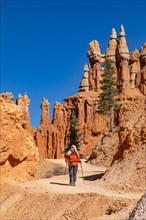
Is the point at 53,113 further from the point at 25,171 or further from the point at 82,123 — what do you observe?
the point at 25,171

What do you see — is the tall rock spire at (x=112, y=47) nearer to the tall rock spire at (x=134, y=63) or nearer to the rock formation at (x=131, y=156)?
the tall rock spire at (x=134, y=63)

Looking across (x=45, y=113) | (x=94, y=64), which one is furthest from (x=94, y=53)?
(x=45, y=113)

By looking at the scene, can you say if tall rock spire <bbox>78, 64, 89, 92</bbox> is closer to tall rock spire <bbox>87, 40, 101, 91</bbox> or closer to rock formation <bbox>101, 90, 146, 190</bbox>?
tall rock spire <bbox>87, 40, 101, 91</bbox>

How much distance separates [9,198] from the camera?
1245 centimetres

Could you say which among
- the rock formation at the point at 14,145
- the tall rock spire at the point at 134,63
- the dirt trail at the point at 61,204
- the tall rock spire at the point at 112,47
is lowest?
A: the dirt trail at the point at 61,204

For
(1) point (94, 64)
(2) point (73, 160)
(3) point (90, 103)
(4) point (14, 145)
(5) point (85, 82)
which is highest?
(1) point (94, 64)

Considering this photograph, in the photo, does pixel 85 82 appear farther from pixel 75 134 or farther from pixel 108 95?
pixel 108 95

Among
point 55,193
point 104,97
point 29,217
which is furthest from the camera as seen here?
point 104,97

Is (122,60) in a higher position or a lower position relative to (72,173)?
higher

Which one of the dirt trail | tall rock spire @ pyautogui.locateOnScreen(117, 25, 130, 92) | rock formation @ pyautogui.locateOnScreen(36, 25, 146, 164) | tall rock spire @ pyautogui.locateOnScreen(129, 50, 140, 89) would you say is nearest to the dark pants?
the dirt trail

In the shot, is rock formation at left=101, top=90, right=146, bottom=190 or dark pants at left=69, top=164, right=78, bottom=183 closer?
rock formation at left=101, top=90, right=146, bottom=190

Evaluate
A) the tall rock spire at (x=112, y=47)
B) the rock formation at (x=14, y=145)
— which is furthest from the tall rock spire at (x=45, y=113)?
the rock formation at (x=14, y=145)

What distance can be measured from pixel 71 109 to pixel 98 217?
65303mm

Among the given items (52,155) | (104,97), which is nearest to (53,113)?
(52,155)
